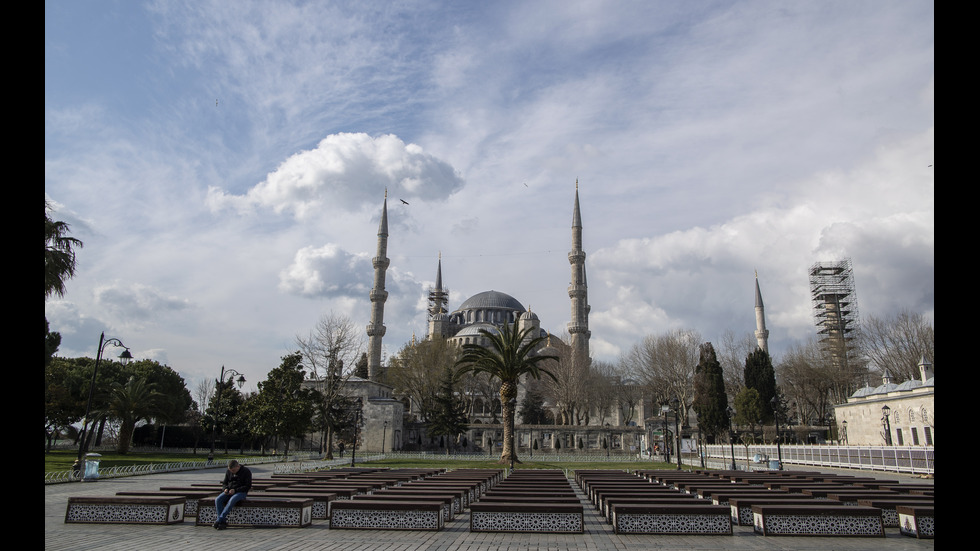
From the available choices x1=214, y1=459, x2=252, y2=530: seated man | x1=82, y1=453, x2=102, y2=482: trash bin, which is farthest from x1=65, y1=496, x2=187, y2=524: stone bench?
x1=82, y1=453, x2=102, y2=482: trash bin

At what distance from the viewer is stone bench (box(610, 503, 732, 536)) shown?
361 inches

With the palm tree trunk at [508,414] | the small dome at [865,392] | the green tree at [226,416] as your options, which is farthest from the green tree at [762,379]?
the green tree at [226,416]

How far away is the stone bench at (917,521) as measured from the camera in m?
8.97

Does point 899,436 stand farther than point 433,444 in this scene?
No

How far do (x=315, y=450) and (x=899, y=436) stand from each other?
130ft

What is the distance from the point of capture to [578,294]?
61625mm

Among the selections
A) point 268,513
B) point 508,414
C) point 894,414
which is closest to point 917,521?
point 268,513

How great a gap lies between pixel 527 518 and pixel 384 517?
7.58 ft

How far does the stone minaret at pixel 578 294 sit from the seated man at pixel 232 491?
50850 mm

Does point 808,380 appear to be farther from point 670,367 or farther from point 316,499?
point 316,499

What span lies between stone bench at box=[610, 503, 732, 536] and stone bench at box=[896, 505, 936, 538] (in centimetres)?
276
